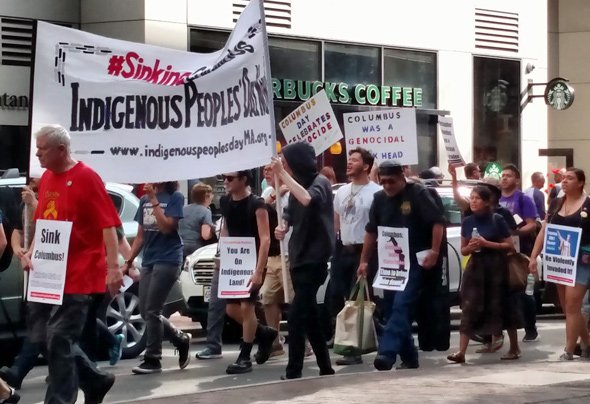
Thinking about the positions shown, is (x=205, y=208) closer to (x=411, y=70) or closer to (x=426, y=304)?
(x=426, y=304)

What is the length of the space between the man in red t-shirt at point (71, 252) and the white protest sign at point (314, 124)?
19.0 feet

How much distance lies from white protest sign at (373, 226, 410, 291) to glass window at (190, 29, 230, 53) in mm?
12493

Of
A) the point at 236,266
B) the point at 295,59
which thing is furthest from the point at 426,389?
the point at 295,59

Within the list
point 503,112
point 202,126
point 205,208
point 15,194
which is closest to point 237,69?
point 202,126

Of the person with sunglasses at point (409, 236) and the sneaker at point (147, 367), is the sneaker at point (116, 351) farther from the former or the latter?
the person with sunglasses at point (409, 236)

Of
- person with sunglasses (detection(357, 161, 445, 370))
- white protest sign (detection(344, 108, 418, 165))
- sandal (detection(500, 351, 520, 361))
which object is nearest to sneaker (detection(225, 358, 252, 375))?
person with sunglasses (detection(357, 161, 445, 370))

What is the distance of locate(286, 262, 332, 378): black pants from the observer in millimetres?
11078

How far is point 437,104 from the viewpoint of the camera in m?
28.4

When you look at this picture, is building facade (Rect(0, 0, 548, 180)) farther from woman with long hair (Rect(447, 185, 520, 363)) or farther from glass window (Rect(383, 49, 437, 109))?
woman with long hair (Rect(447, 185, 520, 363))

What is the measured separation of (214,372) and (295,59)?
1372 centimetres

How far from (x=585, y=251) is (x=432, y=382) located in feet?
9.25


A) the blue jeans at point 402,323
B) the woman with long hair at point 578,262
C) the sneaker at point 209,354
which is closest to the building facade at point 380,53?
the sneaker at point 209,354

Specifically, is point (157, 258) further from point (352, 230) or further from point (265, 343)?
point (352, 230)

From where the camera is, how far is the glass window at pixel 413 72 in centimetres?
2756
